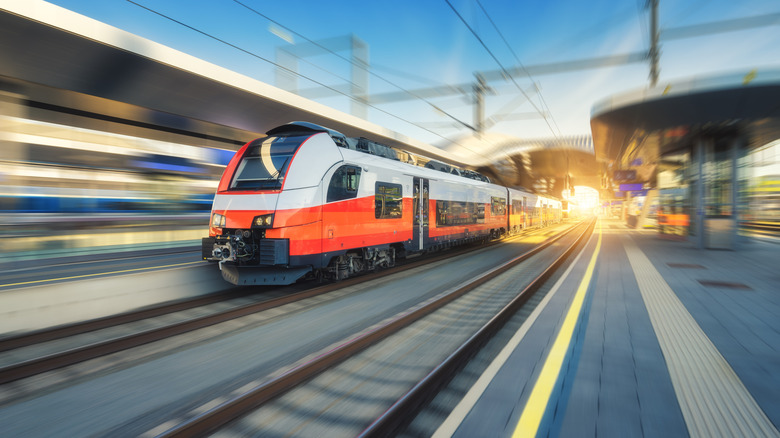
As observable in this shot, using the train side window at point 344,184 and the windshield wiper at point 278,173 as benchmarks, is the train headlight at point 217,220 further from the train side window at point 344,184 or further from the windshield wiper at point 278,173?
the train side window at point 344,184

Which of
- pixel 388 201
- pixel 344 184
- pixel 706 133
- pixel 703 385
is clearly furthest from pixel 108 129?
pixel 706 133

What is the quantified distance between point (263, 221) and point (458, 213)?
294 inches

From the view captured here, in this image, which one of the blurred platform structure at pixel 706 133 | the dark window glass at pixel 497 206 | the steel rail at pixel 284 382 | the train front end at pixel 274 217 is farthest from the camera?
the dark window glass at pixel 497 206

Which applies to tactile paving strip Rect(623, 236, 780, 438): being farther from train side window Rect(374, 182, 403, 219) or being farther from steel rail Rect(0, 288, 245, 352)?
steel rail Rect(0, 288, 245, 352)

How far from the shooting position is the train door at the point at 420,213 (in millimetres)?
9367

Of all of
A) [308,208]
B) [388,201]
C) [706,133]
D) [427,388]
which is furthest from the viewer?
[706,133]

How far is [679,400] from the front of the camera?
266cm

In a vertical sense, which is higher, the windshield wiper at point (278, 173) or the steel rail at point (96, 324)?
the windshield wiper at point (278, 173)

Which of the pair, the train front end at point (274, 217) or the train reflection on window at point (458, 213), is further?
the train reflection on window at point (458, 213)

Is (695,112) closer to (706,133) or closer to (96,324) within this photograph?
(706,133)

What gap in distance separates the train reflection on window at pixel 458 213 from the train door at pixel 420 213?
0.78 m

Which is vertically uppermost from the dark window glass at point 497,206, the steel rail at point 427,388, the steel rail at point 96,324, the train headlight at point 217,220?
the dark window glass at point 497,206

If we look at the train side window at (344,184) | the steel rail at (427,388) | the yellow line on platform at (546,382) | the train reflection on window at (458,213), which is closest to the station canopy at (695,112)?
the train reflection on window at (458,213)

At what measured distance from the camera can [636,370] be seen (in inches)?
126
